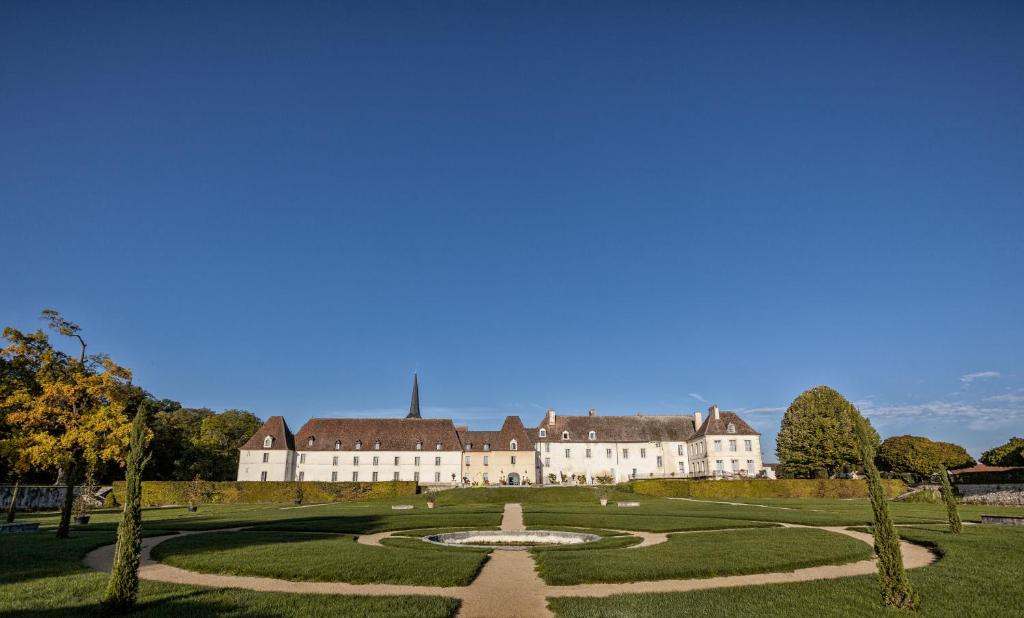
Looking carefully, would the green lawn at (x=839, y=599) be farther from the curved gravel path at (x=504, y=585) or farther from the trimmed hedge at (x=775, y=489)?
the trimmed hedge at (x=775, y=489)

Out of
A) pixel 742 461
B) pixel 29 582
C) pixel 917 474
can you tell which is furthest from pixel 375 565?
pixel 917 474

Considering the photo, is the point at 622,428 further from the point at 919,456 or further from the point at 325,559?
the point at 325,559

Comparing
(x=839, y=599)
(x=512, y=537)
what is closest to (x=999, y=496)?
(x=512, y=537)

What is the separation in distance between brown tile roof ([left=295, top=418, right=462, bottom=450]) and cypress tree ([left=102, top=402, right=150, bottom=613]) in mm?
65112

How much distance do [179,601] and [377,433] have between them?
216ft

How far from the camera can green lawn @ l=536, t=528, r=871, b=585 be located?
46.1 ft

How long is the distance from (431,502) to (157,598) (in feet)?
106

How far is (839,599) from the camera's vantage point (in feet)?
37.4

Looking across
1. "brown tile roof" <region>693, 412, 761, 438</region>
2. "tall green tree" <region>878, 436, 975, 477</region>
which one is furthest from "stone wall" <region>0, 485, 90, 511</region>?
"tall green tree" <region>878, 436, 975, 477</region>

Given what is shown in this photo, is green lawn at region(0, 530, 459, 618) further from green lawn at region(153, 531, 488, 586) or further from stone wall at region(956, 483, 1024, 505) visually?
stone wall at region(956, 483, 1024, 505)

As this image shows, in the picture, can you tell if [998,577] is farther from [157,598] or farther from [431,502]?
[431,502]

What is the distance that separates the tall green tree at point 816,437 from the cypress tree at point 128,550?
68634 mm

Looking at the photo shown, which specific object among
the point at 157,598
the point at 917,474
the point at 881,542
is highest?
the point at 881,542

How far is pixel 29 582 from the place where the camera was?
1260cm
